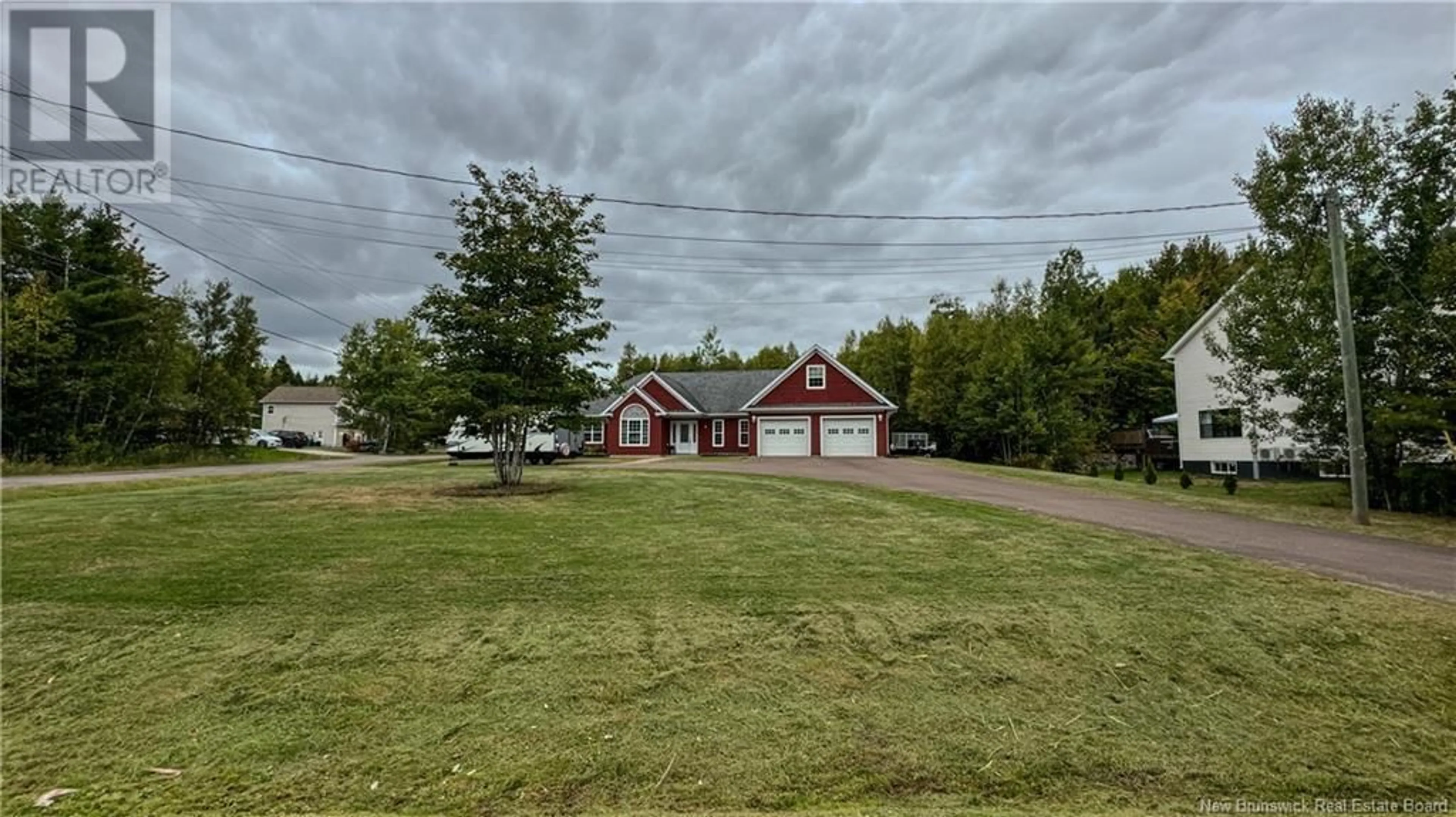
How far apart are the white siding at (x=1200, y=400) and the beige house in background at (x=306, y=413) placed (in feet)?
217

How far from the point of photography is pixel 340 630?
497cm

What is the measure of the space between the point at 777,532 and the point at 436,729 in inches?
213

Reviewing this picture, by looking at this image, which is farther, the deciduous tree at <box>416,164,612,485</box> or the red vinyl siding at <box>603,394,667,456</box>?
the red vinyl siding at <box>603,394,667,456</box>

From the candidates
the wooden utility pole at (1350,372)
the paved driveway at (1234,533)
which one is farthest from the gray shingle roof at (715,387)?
the wooden utility pole at (1350,372)

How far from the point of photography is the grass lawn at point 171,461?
74.3 ft

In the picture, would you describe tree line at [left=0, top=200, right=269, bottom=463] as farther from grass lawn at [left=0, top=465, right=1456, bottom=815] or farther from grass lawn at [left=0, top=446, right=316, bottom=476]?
grass lawn at [left=0, top=465, right=1456, bottom=815]

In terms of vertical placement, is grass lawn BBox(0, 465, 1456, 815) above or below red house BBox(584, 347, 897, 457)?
below

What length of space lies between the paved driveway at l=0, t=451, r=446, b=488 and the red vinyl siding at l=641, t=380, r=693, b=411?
443 inches

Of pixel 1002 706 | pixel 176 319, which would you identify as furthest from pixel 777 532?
pixel 176 319

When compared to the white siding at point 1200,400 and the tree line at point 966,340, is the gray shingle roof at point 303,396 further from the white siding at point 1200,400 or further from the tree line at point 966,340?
the white siding at point 1200,400

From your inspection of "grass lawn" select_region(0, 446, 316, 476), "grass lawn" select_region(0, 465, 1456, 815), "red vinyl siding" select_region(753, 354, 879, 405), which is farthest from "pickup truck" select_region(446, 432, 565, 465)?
"grass lawn" select_region(0, 465, 1456, 815)

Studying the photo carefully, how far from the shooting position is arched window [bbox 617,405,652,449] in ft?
116

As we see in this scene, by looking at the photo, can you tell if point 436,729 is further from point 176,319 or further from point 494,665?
point 176,319
